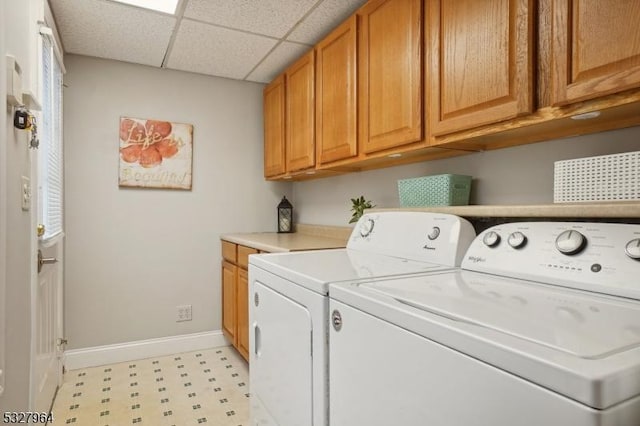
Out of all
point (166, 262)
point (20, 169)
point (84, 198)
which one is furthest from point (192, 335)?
point (20, 169)

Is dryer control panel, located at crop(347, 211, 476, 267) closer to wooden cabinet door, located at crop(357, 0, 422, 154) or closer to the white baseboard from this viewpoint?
wooden cabinet door, located at crop(357, 0, 422, 154)

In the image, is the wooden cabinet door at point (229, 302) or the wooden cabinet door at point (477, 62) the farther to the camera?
the wooden cabinet door at point (229, 302)

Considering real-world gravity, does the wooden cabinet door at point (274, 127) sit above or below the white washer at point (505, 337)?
above

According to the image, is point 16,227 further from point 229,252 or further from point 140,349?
point 140,349

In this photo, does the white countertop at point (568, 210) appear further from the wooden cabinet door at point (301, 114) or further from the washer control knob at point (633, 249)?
the wooden cabinet door at point (301, 114)

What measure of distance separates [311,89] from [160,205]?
4.99 ft

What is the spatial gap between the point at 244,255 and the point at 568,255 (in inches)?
76.8

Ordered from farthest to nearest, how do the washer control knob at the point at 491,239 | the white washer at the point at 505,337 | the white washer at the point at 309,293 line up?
1. the washer control knob at the point at 491,239
2. the white washer at the point at 309,293
3. the white washer at the point at 505,337

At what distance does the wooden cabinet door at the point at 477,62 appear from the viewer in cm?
116

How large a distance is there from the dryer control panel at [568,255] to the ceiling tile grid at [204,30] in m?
1.56

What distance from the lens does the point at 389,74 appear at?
1713mm

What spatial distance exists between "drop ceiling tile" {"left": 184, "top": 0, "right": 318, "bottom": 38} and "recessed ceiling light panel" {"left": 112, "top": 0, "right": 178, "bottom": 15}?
0.07 m

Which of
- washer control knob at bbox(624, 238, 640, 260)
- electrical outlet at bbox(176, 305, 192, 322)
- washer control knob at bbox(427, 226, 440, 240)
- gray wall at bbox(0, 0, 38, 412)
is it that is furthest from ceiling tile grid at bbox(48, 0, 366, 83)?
electrical outlet at bbox(176, 305, 192, 322)

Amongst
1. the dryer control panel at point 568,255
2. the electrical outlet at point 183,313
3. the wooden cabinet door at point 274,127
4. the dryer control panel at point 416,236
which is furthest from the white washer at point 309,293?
the electrical outlet at point 183,313
